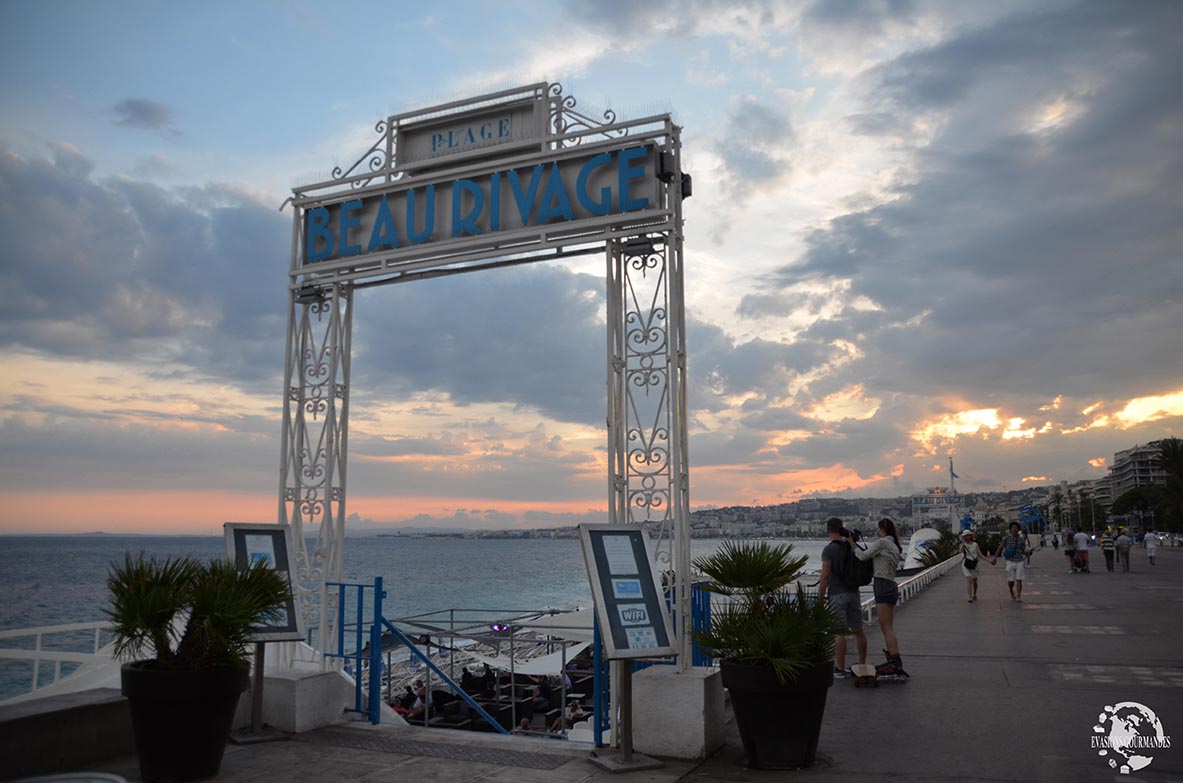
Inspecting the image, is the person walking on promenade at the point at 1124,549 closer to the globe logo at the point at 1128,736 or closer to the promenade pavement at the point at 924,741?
the promenade pavement at the point at 924,741

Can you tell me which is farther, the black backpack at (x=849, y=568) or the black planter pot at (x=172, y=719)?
the black backpack at (x=849, y=568)

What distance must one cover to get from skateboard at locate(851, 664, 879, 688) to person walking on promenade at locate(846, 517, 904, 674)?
0.33 meters

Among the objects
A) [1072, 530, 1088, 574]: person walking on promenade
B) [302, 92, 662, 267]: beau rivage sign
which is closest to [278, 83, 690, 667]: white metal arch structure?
[302, 92, 662, 267]: beau rivage sign

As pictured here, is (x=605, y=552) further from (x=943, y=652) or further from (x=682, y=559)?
(x=943, y=652)

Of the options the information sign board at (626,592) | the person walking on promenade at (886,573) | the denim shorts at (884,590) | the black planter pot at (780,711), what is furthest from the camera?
the denim shorts at (884,590)

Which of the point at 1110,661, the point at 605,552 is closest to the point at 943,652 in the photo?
the point at 1110,661

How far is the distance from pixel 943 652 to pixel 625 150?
802 centimetres

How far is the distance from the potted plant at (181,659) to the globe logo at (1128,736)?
6086mm

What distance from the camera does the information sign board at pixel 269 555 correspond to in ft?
23.4

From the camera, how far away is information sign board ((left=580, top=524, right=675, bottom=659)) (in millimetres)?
6176

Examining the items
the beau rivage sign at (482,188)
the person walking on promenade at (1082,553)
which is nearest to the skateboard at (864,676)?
the beau rivage sign at (482,188)

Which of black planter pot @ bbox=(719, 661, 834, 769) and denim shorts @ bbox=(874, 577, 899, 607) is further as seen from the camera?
denim shorts @ bbox=(874, 577, 899, 607)

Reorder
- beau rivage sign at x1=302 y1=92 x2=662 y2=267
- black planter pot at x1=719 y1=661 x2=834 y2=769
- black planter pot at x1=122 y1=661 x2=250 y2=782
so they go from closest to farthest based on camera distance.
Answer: black planter pot at x1=122 y1=661 x2=250 y2=782, black planter pot at x1=719 y1=661 x2=834 y2=769, beau rivage sign at x1=302 y1=92 x2=662 y2=267

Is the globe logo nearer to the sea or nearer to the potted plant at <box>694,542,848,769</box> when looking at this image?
the potted plant at <box>694,542,848,769</box>
